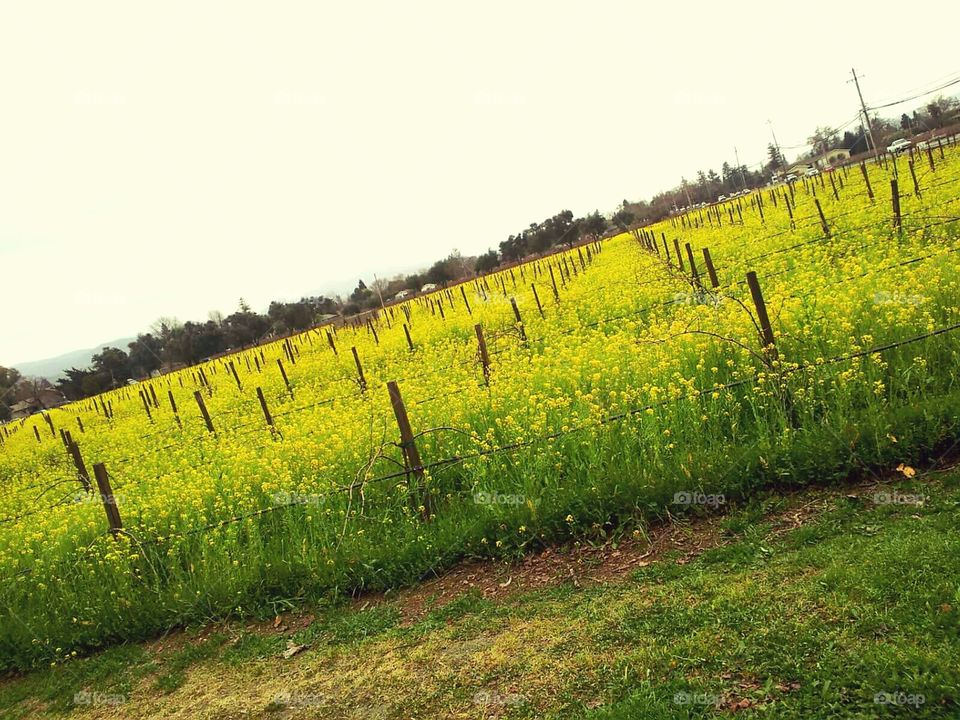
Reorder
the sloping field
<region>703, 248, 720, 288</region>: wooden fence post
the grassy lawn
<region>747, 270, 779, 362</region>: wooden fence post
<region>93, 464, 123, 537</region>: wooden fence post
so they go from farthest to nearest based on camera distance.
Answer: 1. <region>703, 248, 720, 288</region>: wooden fence post
2. <region>93, 464, 123, 537</region>: wooden fence post
3. <region>747, 270, 779, 362</region>: wooden fence post
4. the sloping field
5. the grassy lawn

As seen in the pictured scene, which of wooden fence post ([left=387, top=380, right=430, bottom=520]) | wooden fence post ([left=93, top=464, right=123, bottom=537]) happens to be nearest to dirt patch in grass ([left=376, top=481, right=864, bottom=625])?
wooden fence post ([left=387, top=380, right=430, bottom=520])

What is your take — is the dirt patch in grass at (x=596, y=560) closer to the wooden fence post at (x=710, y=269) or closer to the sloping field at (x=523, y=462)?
the sloping field at (x=523, y=462)

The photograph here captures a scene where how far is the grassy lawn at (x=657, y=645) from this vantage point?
2486 mm

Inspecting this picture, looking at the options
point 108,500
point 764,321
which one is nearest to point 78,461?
point 108,500

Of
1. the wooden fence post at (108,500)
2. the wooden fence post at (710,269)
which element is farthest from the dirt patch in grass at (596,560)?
the wooden fence post at (710,269)

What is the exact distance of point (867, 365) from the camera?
5344 millimetres

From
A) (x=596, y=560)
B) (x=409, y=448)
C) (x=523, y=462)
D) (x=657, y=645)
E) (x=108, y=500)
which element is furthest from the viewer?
(x=108, y=500)

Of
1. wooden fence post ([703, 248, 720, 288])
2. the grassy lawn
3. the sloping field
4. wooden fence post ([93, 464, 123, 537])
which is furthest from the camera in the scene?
wooden fence post ([703, 248, 720, 288])

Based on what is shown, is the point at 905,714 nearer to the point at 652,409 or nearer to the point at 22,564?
the point at 652,409

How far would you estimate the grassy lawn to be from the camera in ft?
8.16

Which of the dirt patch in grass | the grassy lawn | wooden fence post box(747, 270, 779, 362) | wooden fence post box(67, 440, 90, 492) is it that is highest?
wooden fence post box(67, 440, 90, 492)

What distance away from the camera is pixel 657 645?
300cm

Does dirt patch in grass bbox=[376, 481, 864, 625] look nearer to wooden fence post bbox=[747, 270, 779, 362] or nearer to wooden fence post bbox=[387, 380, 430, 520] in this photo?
wooden fence post bbox=[387, 380, 430, 520]

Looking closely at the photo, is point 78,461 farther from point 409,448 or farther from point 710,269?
point 710,269
